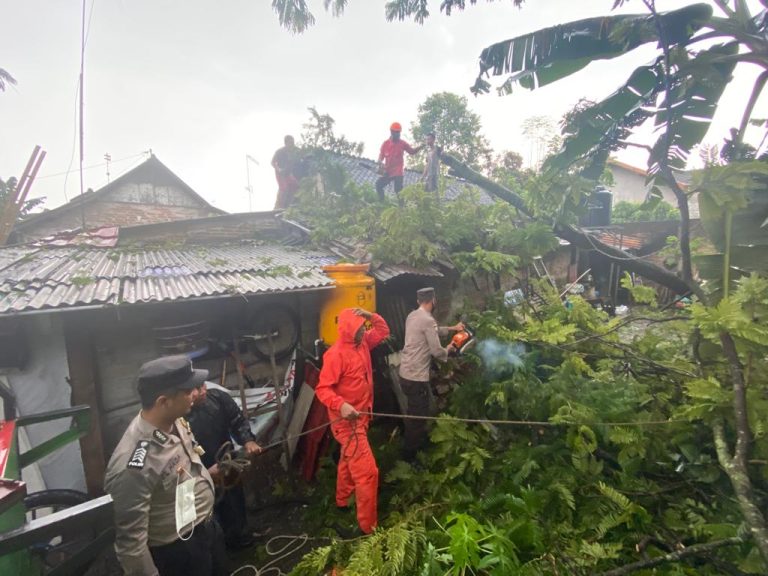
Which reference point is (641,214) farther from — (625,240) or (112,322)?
(112,322)

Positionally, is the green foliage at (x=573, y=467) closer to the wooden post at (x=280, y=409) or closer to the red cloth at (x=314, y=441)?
the red cloth at (x=314, y=441)

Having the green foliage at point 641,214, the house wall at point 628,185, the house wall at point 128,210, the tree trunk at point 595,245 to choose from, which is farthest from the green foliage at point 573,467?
the house wall at point 628,185

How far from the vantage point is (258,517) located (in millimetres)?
4590

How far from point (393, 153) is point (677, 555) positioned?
28.1 feet

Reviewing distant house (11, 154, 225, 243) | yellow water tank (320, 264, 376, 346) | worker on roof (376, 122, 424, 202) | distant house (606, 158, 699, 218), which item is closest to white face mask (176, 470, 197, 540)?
yellow water tank (320, 264, 376, 346)

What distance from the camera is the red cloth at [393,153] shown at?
8.88 m

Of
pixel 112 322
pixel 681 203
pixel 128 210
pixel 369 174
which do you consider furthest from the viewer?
pixel 128 210

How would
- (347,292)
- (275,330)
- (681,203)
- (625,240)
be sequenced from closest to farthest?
(681,203), (347,292), (275,330), (625,240)

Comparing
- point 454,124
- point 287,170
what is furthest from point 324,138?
point 454,124

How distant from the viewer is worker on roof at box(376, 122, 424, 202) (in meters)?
8.70

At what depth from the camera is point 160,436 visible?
2.36m

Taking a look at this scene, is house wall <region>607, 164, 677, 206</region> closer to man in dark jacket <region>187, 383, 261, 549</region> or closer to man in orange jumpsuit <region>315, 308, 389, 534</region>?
man in orange jumpsuit <region>315, 308, 389, 534</region>

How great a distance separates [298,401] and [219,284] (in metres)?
2.09

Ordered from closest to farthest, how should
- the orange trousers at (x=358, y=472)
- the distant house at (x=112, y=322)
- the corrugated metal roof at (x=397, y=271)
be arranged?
the orange trousers at (x=358, y=472)
the distant house at (x=112, y=322)
the corrugated metal roof at (x=397, y=271)
